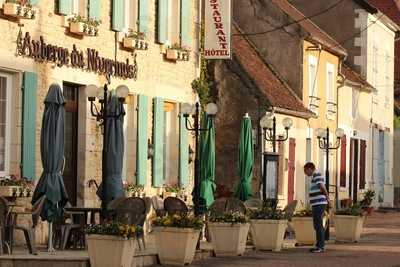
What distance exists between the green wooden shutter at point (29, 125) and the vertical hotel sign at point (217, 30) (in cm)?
858

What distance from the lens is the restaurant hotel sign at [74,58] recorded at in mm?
23062

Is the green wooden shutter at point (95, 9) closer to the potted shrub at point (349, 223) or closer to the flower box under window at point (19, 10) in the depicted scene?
the flower box under window at point (19, 10)

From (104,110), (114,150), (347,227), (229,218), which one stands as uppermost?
(104,110)

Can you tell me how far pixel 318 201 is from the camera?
26094 mm

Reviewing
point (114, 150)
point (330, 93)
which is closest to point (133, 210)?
point (114, 150)

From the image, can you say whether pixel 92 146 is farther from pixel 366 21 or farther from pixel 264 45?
pixel 366 21

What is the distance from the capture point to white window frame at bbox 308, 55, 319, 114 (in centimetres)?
4084

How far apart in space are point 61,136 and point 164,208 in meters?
3.77

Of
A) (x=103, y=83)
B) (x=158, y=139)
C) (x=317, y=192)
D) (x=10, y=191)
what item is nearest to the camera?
(x=10, y=191)

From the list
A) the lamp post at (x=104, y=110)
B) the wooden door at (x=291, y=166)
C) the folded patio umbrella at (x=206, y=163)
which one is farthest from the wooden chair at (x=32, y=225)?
the wooden door at (x=291, y=166)

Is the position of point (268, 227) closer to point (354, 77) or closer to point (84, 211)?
point (84, 211)

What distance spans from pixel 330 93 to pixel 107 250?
83.0ft

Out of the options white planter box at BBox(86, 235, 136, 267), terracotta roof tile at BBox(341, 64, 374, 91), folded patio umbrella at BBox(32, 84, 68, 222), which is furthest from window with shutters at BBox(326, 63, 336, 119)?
white planter box at BBox(86, 235, 136, 267)

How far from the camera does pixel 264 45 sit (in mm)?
40500
